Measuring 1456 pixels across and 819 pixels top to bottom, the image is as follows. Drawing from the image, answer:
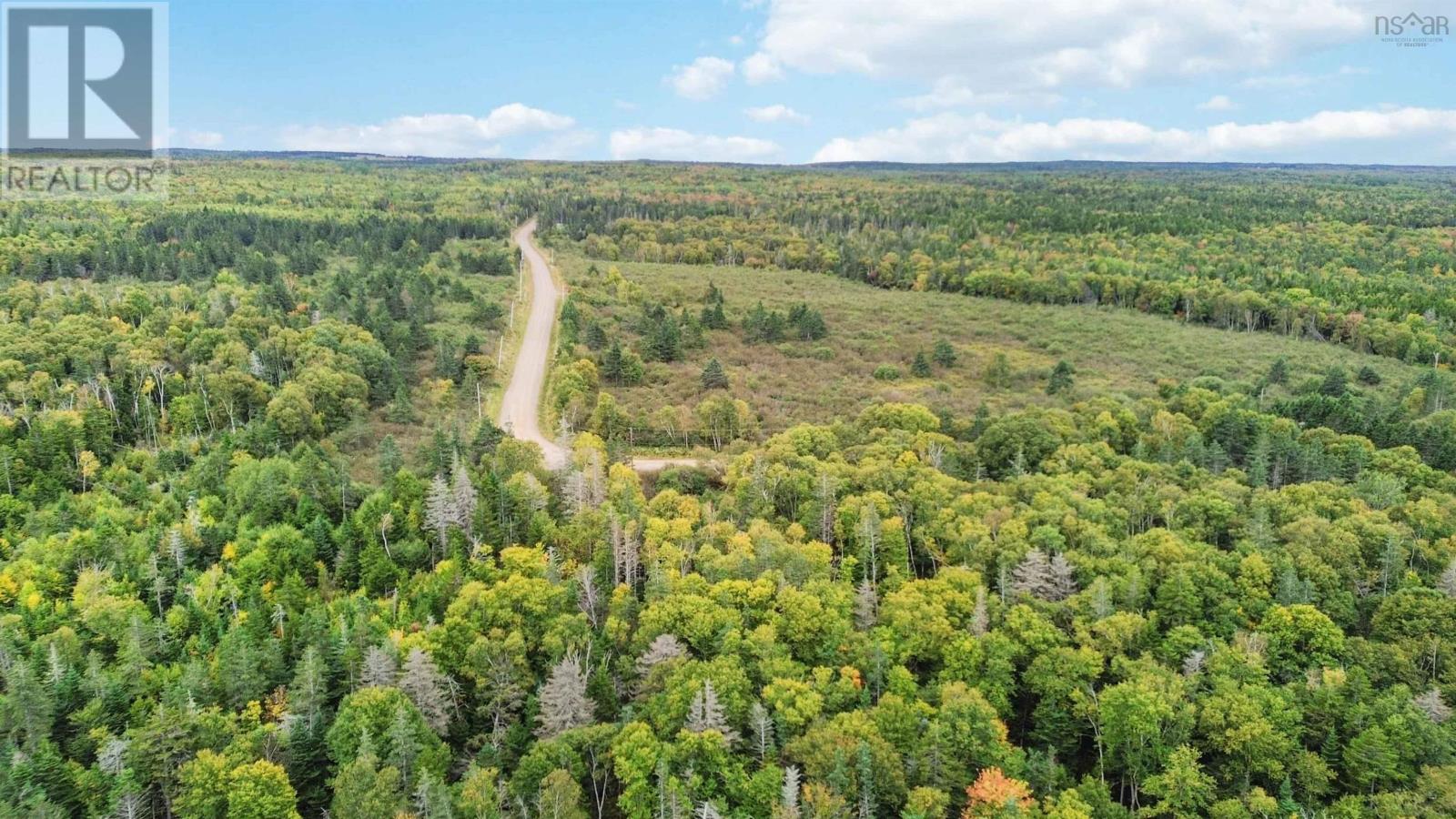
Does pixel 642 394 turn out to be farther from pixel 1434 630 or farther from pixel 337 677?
pixel 1434 630

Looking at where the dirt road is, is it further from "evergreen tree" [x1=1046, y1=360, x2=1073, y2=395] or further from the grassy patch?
"evergreen tree" [x1=1046, y1=360, x2=1073, y2=395]

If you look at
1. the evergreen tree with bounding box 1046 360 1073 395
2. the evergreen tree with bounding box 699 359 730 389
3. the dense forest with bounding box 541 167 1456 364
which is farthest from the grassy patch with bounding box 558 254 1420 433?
the dense forest with bounding box 541 167 1456 364

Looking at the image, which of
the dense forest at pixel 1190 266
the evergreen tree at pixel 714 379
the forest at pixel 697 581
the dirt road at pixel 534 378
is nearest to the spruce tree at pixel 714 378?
the evergreen tree at pixel 714 379

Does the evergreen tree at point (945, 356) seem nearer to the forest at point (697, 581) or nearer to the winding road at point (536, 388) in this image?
the forest at point (697, 581)

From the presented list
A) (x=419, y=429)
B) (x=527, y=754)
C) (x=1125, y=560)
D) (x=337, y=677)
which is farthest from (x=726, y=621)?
(x=419, y=429)

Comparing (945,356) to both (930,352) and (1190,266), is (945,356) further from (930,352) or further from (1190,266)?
→ (1190,266)

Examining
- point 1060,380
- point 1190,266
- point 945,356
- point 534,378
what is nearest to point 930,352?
point 945,356
